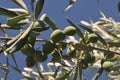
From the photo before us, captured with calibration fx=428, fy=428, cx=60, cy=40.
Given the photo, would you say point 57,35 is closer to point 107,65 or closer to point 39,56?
point 39,56

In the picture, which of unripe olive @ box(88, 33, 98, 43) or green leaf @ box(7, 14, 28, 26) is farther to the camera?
unripe olive @ box(88, 33, 98, 43)

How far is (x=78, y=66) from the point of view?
8.01 ft

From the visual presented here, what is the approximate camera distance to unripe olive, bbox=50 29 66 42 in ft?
7.36

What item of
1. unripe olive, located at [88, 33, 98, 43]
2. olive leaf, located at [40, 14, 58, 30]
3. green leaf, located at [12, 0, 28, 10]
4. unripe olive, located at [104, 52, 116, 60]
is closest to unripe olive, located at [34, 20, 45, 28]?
Result: olive leaf, located at [40, 14, 58, 30]

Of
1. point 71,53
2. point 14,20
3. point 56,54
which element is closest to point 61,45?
point 56,54

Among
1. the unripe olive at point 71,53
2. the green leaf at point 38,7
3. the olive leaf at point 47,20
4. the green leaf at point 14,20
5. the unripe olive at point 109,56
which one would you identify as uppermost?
the green leaf at point 38,7

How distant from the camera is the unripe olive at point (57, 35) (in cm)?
224

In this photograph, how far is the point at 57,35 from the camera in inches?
87.7

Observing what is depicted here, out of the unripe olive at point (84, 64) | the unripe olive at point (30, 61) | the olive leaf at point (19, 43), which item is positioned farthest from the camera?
the unripe olive at point (84, 64)

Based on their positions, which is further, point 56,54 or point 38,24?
point 56,54

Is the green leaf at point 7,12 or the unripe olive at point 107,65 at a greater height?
the green leaf at point 7,12

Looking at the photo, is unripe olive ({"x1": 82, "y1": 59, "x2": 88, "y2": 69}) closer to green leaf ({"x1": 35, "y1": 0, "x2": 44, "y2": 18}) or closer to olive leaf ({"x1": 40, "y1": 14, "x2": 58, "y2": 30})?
olive leaf ({"x1": 40, "y1": 14, "x2": 58, "y2": 30})

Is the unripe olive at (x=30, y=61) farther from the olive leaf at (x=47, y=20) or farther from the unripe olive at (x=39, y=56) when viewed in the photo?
the olive leaf at (x=47, y=20)

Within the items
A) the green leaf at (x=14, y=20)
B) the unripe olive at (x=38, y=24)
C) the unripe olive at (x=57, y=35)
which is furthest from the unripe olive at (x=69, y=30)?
the green leaf at (x=14, y=20)
